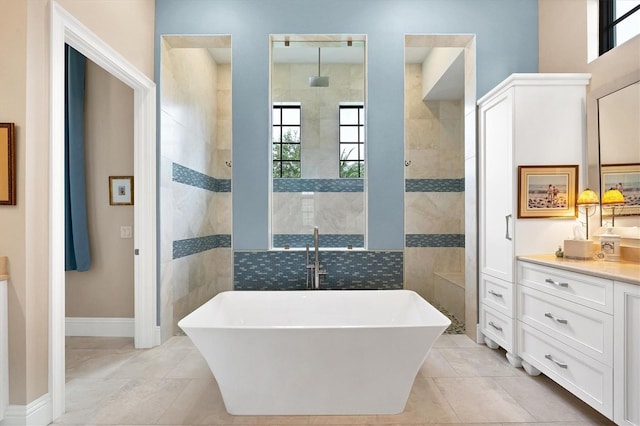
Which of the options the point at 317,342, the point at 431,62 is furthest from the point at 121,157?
the point at 431,62

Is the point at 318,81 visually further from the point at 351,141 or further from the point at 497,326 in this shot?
the point at 497,326

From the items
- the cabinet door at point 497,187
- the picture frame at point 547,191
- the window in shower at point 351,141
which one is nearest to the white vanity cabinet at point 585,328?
the cabinet door at point 497,187

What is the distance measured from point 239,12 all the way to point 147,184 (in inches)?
68.3

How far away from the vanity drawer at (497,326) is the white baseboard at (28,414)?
2.98m

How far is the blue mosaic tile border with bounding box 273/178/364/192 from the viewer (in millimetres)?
3607

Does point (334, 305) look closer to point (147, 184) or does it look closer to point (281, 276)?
point (281, 276)

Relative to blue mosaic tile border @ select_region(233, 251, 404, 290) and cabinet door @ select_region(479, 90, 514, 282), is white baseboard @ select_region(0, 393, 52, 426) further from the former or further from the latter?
cabinet door @ select_region(479, 90, 514, 282)

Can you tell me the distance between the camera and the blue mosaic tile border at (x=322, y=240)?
3.39 meters

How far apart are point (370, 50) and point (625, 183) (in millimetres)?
2186

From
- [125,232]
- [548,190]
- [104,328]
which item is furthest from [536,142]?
[104,328]

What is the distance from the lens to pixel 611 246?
2.36 metres

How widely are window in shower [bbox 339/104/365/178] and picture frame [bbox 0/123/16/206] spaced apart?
8.22 feet

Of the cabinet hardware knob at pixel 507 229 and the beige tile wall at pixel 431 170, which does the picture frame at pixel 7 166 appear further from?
the beige tile wall at pixel 431 170

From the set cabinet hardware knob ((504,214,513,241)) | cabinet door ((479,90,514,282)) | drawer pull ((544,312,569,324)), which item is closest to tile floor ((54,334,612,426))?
drawer pull ((544,312,569,324))
